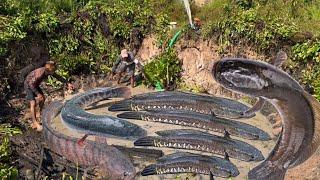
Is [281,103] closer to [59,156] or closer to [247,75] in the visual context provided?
[247,75]

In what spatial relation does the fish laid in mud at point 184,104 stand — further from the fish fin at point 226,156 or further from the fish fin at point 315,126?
the fish fin at point 315,126

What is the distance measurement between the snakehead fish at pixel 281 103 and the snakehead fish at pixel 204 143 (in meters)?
0.97

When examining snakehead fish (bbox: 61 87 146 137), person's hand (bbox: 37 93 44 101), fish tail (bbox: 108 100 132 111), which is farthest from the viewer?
fish tail (bbox: 108 100 132 111)

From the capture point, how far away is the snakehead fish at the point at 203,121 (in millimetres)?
10805

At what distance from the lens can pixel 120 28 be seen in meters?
14.9

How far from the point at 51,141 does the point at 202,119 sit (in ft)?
10.4

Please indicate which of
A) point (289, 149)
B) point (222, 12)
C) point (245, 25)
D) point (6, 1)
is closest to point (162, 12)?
point (222, 12)

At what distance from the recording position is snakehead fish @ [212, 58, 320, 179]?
7.38 metres

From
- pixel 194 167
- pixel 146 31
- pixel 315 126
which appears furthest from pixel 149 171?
pixel 146 31

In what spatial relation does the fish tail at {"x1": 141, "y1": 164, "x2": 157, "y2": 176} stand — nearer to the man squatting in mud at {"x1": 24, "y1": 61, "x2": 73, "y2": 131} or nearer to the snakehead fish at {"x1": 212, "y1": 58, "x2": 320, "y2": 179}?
the snakehead fish at {"x1": 212, "y1": 58, "x2": 320, "y2": 179}

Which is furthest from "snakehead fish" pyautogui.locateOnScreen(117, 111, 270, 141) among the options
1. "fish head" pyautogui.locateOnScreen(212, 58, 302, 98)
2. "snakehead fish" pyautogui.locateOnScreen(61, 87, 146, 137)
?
"fish head" pyautogui.locateOnScreen(212, 58, 302, 98)

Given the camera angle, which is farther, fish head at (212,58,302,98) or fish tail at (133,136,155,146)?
fish tail at (133,136,155,146)

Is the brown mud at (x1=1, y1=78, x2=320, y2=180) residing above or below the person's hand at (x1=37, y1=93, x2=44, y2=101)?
below

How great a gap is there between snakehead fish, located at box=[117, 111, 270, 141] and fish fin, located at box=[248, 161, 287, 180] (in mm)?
1884
